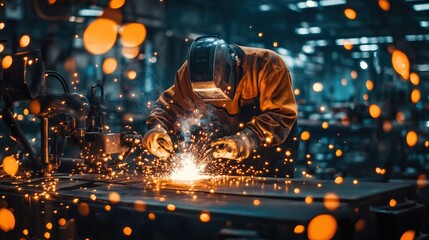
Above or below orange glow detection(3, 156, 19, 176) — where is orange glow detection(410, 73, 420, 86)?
above

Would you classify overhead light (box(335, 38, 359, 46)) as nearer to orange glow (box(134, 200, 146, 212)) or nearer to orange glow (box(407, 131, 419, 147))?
orange glow (box(407, 131, 419, 147))

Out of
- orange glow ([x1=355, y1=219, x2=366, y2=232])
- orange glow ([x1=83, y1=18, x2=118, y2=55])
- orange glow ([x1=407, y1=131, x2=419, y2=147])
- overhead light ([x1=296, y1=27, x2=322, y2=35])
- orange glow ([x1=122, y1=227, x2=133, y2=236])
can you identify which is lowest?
orange glow ([x1=407, y1=131, x2=419, y2=147])

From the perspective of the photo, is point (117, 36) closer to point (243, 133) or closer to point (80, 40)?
point (80, 40)

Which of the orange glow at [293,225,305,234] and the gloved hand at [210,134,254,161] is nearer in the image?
the orange glow at [293,225,305,234]

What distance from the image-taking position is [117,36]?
6.69 metres

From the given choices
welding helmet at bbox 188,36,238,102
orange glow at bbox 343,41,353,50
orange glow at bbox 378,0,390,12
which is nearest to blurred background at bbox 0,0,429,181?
orange glow at bbox 378,0,390,12

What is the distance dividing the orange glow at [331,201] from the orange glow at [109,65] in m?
5.56

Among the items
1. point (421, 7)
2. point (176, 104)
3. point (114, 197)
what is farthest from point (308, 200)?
point (421, 7)

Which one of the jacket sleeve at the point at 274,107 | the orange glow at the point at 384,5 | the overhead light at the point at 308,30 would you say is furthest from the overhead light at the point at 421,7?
the jacket sleeve at the point at 274,107

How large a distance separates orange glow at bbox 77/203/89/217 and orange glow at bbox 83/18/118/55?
475cm

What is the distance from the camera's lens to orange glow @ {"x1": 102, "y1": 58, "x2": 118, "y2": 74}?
6.54 meters

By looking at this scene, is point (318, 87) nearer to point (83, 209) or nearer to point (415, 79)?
point (415, 79)

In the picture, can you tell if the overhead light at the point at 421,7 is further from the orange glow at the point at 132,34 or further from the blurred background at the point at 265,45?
the orange glow at the point at 132,34

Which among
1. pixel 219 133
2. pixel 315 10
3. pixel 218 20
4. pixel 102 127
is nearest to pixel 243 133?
pixel 219 133
